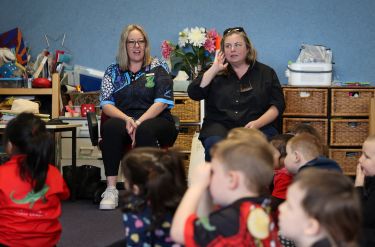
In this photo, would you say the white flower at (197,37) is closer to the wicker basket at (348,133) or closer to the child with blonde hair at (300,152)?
the wicker basket at (348,133)

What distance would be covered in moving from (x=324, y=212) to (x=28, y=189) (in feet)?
3.57

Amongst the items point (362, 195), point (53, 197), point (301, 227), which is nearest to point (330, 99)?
point (362, 195)

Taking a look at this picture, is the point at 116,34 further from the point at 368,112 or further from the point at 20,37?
the point at 368,112

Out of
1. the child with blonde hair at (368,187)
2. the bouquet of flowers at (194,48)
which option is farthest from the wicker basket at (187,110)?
the child with blonde hair at (368,187)

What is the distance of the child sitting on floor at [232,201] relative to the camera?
4.25 ft

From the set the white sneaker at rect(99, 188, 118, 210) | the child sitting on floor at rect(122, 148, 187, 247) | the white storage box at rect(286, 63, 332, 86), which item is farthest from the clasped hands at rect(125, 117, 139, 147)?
the white storage box at rect(286, 63, 332, 86)

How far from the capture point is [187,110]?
4.20m

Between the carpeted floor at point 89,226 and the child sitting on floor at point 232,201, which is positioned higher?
the child sitting on floor at point 232,201

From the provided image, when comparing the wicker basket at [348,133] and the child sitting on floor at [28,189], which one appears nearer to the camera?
the child sitting on floor at [28,189]

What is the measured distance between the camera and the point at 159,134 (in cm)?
298

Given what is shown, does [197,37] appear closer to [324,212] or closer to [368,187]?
[368,187]

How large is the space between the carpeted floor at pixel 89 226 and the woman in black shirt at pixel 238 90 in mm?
708

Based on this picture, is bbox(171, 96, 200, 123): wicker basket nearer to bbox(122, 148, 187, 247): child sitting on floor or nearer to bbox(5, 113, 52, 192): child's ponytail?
bbox(5, 113, 52, 192): child's ponytail

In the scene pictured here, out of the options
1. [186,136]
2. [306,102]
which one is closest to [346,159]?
[306,102]
